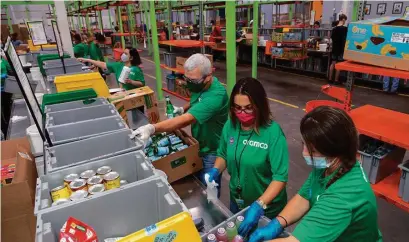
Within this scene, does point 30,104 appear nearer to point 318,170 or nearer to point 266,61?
point 318,170

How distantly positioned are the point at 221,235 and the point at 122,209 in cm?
47

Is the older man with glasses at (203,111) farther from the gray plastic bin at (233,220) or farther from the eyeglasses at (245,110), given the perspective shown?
the gray plastic bin at (233,220)

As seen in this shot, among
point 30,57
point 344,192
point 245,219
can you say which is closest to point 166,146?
point 245,219

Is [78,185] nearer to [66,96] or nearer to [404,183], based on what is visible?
[66,96]

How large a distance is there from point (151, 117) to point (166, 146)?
144 cm

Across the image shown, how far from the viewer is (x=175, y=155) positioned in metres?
2.31

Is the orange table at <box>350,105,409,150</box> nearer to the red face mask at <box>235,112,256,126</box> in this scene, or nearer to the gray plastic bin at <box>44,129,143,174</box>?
the red face mask at <box>235,112,256,126</box>

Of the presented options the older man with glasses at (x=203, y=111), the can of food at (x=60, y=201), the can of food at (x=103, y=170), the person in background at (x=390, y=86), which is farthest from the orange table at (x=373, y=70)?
the person in background at (x=390, y=86)

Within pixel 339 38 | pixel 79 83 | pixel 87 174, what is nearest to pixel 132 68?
pixel 79 83

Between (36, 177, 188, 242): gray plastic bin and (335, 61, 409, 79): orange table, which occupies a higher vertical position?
(335, 61, 409, 79): orange table

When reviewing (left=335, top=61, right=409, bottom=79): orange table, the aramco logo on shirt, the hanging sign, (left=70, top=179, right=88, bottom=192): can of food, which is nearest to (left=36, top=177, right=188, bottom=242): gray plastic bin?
(left=70, top=179, right=88, bottom=192): can of food

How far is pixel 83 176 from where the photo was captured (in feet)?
4.97

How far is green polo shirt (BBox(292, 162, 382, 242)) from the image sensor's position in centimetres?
124

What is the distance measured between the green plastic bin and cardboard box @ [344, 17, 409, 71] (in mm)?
2835
